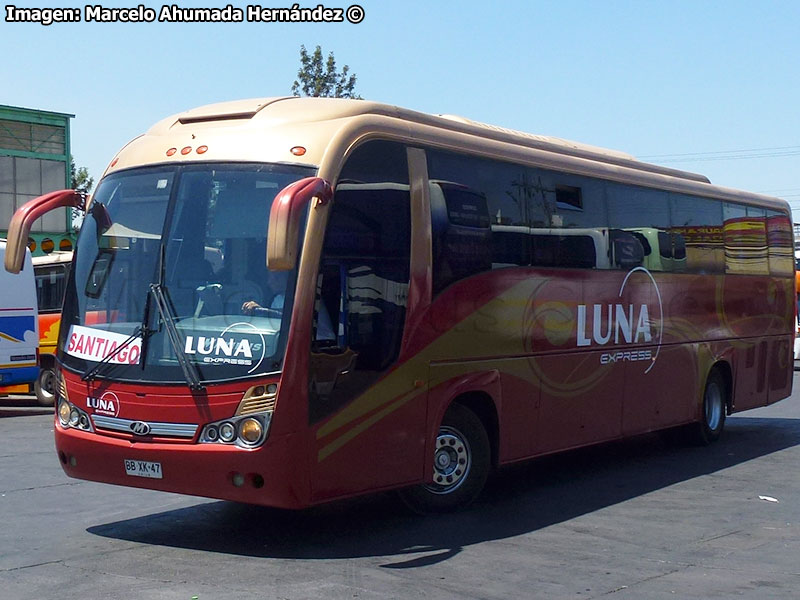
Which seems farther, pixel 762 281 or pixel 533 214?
pixel 762 281

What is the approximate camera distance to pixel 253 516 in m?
9.63

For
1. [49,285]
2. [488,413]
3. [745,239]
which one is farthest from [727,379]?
[49,285]

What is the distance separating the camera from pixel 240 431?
7.86 metres

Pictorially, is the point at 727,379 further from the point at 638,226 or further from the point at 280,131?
the point at 280,131

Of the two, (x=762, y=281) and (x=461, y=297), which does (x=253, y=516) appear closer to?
(x=461, y=297)

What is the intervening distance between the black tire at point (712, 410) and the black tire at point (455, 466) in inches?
221

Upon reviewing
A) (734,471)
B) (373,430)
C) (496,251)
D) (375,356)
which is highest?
(496,251)

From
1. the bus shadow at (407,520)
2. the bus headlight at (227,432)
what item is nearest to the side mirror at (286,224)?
the bus headlight at (227,432)

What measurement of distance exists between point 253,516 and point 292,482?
6.29 feet

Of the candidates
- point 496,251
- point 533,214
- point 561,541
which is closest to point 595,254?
point 533,214

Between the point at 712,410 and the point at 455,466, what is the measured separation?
647cm

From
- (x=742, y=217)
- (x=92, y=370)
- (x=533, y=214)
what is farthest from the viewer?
(x=742, y=217)

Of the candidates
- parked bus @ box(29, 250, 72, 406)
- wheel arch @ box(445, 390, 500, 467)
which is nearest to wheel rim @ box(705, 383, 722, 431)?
wheel arch @ box(445, 390, 500, 467)

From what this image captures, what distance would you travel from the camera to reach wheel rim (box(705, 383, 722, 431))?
14.9 meters
